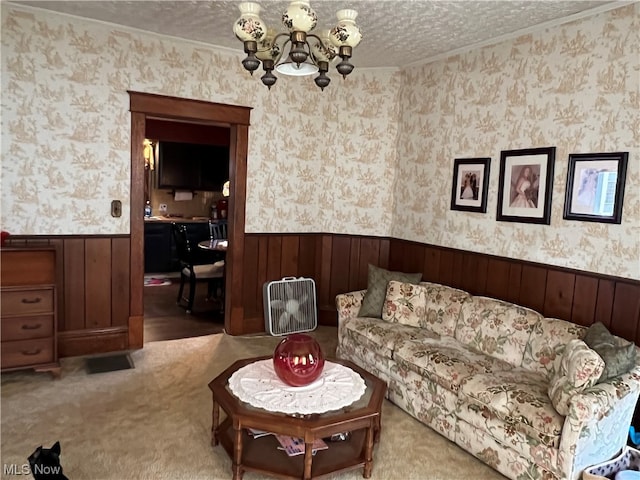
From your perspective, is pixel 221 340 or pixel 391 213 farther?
pixel 391 213

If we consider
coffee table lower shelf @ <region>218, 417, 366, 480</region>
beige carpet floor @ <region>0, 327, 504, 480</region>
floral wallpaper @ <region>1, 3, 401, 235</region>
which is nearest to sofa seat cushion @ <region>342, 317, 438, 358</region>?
beige carpet floor @ <region>0, 327, 504, 480</region>

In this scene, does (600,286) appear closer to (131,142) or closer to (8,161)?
(131,142)

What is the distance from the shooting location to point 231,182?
4555mm

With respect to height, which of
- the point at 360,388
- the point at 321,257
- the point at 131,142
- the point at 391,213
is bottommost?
the point at 360,388

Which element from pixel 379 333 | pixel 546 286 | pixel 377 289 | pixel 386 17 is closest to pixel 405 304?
pixel 377 289

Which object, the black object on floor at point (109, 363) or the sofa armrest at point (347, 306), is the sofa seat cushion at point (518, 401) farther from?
the black object on floor at point (109, 363)

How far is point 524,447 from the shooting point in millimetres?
2359

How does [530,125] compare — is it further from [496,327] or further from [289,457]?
[289,457]

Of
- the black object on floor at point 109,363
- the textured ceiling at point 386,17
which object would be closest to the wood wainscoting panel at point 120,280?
the black object on floor at point 109,363

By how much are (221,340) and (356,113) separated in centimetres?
265

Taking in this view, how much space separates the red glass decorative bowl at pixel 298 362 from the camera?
7.89 ft

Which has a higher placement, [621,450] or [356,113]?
[356,113]

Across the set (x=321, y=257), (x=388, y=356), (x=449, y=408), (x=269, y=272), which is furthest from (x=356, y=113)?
(x=449, y=408)

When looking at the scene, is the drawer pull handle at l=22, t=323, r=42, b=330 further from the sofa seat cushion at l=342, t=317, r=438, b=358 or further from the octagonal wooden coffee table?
the sofa seat cushion at l=342, t=317, r=438, b=358
